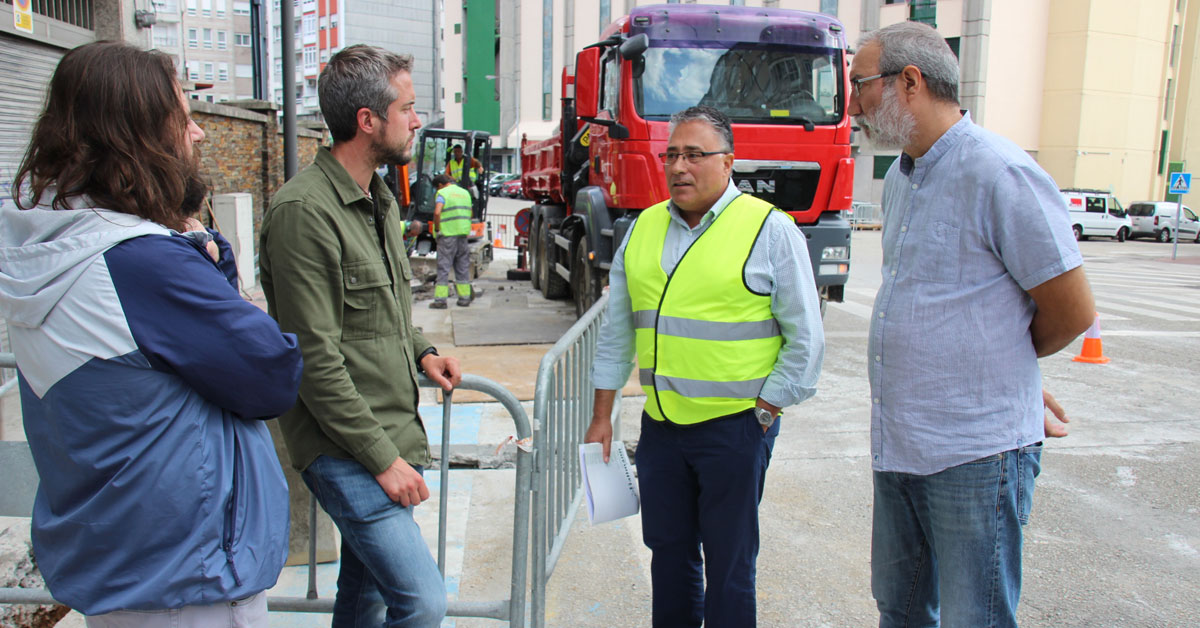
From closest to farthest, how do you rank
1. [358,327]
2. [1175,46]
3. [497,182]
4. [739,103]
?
1. [358,327]
2. [739,103]
3. [1175,46]
4. [497,182]

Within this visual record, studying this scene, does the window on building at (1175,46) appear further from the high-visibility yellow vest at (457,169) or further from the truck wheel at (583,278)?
the truck wheel at (583,278)

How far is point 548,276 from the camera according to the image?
40.5ft

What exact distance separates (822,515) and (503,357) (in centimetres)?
425

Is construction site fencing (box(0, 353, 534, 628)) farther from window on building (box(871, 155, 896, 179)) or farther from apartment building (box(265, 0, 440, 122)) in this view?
apartment building (box(265, 0, 440, 122))

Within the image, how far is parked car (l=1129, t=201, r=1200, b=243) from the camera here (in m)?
30.8

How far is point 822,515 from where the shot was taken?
4.51 meters

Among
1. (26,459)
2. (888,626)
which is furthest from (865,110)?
(26,459)

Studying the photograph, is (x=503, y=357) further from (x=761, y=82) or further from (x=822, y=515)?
(x=822, y=515)

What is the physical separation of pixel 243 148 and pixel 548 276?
5.43 m

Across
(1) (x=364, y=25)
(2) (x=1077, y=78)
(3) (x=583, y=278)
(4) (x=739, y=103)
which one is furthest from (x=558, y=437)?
(1) (x=364, y=25)

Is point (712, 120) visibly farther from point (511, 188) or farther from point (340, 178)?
point (511, 188)

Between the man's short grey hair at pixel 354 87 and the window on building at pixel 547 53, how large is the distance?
160 ft

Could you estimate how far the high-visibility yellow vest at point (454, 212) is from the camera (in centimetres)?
1145

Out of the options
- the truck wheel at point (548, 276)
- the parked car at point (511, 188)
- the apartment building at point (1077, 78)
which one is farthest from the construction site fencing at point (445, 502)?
the parked car at point (511, 188)
